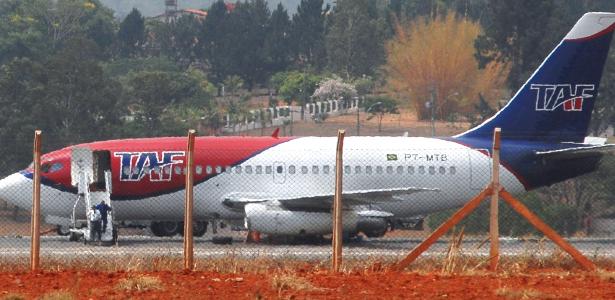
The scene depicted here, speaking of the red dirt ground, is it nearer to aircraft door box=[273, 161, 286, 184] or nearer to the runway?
the runway

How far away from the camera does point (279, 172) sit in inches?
1294

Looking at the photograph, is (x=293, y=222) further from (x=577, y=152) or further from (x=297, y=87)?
(x=297, y=87)

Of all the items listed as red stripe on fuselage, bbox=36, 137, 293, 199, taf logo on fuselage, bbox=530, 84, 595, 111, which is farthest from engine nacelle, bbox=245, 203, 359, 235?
taf logo on fuselage, bbox=530, 84, 595, 111

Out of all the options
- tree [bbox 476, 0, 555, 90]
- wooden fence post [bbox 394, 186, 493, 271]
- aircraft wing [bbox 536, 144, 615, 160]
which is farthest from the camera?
tree [bbox 476, 0, 555, 90]

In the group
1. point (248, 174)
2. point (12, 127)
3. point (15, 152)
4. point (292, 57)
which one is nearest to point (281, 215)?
point (248, 174)

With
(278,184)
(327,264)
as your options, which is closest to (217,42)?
(278,184)

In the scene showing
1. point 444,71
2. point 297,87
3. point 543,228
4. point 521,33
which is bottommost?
point 297,87

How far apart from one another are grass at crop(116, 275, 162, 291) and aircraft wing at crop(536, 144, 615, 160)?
15.5 m

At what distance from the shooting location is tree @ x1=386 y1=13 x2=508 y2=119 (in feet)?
336

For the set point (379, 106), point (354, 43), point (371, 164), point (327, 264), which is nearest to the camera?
point (327, 264)

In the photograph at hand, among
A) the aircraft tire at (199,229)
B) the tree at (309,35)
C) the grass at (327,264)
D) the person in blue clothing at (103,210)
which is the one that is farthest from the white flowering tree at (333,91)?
the grass at (327,264)

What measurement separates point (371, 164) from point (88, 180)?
19.5ft

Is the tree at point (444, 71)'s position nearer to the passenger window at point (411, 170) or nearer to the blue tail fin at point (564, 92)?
the blue tail fin at point (564, 92)

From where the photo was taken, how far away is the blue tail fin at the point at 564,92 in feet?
109
